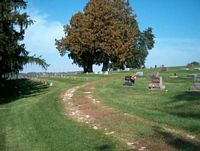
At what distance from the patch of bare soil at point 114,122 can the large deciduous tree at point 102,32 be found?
136 feet

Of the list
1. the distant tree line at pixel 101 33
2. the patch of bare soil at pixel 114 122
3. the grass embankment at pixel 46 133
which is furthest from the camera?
the distant tree line at pixel 101 33

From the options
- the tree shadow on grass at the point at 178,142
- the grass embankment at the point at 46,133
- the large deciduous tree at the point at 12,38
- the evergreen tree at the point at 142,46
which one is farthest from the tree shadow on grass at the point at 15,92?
the evergreen tree at the point at 142,46

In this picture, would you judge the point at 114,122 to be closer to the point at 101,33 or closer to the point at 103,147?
the point at 103,147

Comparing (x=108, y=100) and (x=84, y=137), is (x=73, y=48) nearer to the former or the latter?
(x=108, y=100)

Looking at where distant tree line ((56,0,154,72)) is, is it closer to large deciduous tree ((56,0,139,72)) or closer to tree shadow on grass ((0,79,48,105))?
large deciduous tree ((56,0,139,72))

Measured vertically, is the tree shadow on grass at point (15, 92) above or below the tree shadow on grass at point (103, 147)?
above

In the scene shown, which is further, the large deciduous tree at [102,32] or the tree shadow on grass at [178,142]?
the large deciduous tree at [102,32]

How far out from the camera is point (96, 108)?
68.9 feet

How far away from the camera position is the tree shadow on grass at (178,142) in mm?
Result: 11574

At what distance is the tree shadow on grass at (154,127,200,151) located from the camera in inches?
456

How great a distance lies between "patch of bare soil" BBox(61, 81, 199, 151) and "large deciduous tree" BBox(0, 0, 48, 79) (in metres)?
7.31

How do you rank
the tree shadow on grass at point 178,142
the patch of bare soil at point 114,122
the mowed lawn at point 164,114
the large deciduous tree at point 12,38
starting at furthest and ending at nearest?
1. the large deciduous tree at point 12,38
2. the mowed lawn at point 164,114
3. the patch of bare soil at point 114,122
4. the tree shadow on grass at point 178,142

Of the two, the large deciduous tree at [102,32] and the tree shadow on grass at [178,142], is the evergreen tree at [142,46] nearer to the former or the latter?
the large deciduous tree at [102,32]

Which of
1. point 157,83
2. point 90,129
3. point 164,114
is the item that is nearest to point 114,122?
point 90,129
